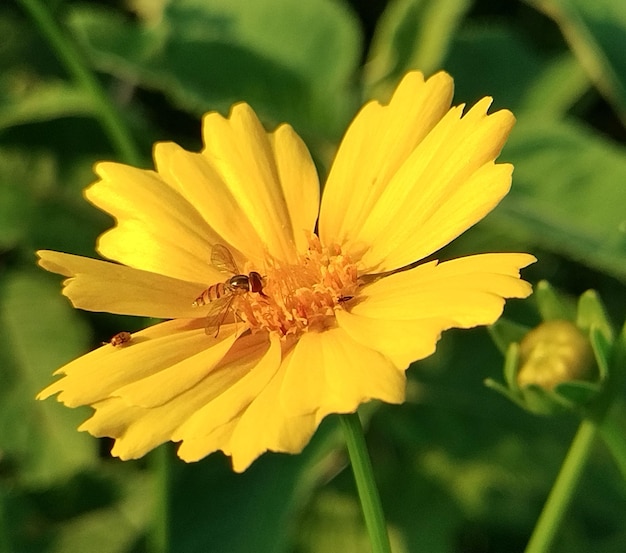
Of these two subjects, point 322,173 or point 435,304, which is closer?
point 435,304

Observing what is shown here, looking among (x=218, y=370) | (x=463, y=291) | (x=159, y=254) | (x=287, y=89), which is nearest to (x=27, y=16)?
(x=287, y=89)

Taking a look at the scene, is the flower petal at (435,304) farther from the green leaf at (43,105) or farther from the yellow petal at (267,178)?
the green leaf at (43,105)

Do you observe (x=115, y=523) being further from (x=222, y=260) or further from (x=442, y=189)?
(x=442, y=189)

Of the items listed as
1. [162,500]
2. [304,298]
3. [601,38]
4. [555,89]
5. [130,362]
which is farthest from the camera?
[555,89]

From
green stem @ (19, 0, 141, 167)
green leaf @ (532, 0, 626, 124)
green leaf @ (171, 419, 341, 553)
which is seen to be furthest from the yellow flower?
green leaf @ (532, 0, 626, 124)

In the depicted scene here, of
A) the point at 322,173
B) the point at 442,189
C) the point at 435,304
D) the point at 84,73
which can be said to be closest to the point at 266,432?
the point at 435,304

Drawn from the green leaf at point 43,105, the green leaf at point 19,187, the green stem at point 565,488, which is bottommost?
the green stem at point 565,488

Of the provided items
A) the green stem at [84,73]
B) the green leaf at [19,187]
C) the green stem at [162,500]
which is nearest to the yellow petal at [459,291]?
the green stem at [162,500]
